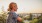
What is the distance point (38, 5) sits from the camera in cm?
105

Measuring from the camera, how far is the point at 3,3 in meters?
1.03

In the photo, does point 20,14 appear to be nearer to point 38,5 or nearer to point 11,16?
point 11,16

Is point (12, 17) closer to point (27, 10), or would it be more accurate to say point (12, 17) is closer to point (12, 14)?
point (12, 14)

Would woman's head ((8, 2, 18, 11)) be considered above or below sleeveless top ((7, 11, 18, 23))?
above

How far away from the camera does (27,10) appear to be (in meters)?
1.03

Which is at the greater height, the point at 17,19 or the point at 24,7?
the point at 24,7

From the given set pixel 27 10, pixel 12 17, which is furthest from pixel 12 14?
pixel 27 10

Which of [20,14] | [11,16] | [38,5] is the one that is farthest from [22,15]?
[38,5]

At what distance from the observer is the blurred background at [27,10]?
101 cm

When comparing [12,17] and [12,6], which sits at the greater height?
[12,6]

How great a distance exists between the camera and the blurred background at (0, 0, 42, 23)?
1.01m

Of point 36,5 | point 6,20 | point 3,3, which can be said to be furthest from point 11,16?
point 36,5

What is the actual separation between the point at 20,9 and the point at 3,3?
0.74 ft

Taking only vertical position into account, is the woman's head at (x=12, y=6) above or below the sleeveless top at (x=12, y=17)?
above
